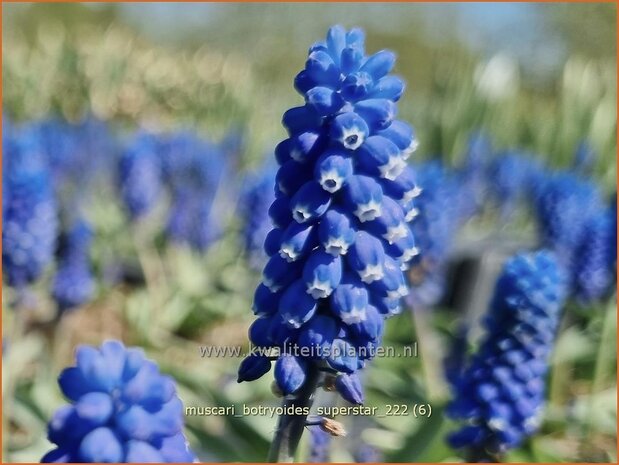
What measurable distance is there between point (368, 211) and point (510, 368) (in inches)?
46.9

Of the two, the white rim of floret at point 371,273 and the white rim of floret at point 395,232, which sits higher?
the white rim of floret at point 395,232

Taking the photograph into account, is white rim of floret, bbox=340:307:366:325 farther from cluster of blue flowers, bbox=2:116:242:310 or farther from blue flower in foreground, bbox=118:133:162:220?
blue flower in foreground, bbox=118:133:162:220

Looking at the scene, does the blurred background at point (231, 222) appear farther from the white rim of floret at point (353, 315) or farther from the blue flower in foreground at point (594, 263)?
the white rim of floret at point (353, 315)

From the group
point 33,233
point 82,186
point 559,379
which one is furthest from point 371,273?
point 82,186

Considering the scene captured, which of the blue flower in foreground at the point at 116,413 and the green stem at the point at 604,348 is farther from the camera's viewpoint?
the green stem at the point at 604,348

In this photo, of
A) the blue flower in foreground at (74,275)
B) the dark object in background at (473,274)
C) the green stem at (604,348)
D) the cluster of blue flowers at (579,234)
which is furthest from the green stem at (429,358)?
the blue flower in foreground at (74,275)

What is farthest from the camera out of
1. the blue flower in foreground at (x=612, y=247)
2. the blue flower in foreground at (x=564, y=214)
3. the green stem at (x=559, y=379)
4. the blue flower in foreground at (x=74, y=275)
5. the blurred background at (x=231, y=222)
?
the blue flower in foreground at (x=564, y=214)

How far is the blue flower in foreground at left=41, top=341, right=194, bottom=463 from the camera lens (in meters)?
1.25

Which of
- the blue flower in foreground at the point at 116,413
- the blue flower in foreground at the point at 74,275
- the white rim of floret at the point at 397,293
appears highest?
the white rim of floret at the point at 397,293

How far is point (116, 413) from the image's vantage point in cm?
129

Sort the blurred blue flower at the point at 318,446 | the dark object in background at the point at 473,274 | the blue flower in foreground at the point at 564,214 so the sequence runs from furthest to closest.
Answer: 1. the dark object in background at the point at 473,274
2. the blue flower in foreground at the point at 564,214
3. the blurred blue flower at the point at 318,446

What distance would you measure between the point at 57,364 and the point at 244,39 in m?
17.1

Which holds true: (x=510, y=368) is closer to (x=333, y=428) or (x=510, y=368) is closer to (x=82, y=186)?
(x=333, y=428)

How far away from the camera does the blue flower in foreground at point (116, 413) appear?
125cm
